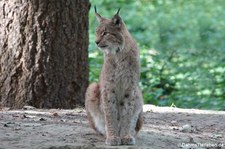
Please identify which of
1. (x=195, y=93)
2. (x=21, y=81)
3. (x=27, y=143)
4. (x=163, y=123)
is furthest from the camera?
(x=195, y=93)

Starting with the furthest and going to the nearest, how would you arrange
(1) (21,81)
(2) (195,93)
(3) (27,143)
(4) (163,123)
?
(2) (195,93) → (1) (21,81) → (4) (163,123) → (3) (27,143)

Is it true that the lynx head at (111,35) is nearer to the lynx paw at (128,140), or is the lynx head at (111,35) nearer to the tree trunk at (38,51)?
the lynx paw at (128,140)

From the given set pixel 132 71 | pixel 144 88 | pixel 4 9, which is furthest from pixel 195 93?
pixel 132 71

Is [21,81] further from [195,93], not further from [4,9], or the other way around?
[195,93]

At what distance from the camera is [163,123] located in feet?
25.4

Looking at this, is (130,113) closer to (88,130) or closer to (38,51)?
(88,130)

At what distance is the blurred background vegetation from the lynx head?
19.0 feet

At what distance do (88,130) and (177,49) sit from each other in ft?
31.1

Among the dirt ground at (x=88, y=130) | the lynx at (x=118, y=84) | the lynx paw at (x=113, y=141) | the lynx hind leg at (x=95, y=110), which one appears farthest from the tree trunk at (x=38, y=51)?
the lynx paw at (x=113, y=141)

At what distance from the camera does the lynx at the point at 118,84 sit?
6.33 metres

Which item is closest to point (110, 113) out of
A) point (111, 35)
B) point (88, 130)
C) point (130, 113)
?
point (130, 113)

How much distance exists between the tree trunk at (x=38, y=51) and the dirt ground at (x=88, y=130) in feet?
0.98

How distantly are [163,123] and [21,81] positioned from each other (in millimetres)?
2077

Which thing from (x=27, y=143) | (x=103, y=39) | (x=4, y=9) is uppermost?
(x=4, y=9)
